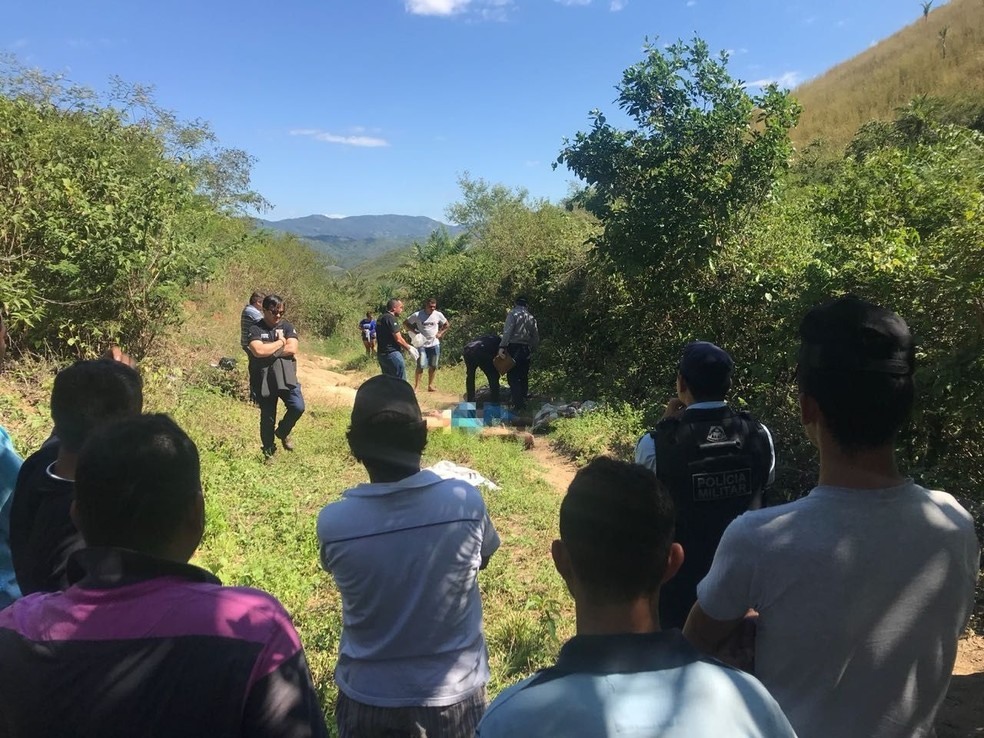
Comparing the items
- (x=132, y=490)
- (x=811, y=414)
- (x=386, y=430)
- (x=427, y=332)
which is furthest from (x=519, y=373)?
(x=132, y=490)

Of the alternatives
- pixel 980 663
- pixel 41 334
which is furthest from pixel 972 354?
pixel 41 334

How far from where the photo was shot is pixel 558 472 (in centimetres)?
718

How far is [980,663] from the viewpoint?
3594 millimetres

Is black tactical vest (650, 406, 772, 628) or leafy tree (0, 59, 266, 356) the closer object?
black tactical vest (650, 406, 772, 628)

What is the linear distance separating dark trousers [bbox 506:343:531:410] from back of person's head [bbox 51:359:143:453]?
7.57 m

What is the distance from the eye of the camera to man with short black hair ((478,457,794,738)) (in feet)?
3.07

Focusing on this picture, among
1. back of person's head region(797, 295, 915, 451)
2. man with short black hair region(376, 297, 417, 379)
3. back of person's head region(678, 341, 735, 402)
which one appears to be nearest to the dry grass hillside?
man with short black hair region(376, 297, 417, 379)

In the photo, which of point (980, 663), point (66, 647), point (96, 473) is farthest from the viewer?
point (980, 663)

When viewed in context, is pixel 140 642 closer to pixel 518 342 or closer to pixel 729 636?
pixel 729 636

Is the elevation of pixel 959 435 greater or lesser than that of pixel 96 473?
lesser

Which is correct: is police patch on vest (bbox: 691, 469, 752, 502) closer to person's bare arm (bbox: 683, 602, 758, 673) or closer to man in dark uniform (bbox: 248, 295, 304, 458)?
person's bare arm (bbox: 683, 602, 758, 673)

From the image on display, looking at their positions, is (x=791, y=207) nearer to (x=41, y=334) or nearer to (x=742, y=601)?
(x=742, y=601)

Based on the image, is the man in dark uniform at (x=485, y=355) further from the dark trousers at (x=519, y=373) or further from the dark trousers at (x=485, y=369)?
the dark trousers at (x=519, y=373)

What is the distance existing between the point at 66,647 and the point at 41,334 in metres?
8.35
